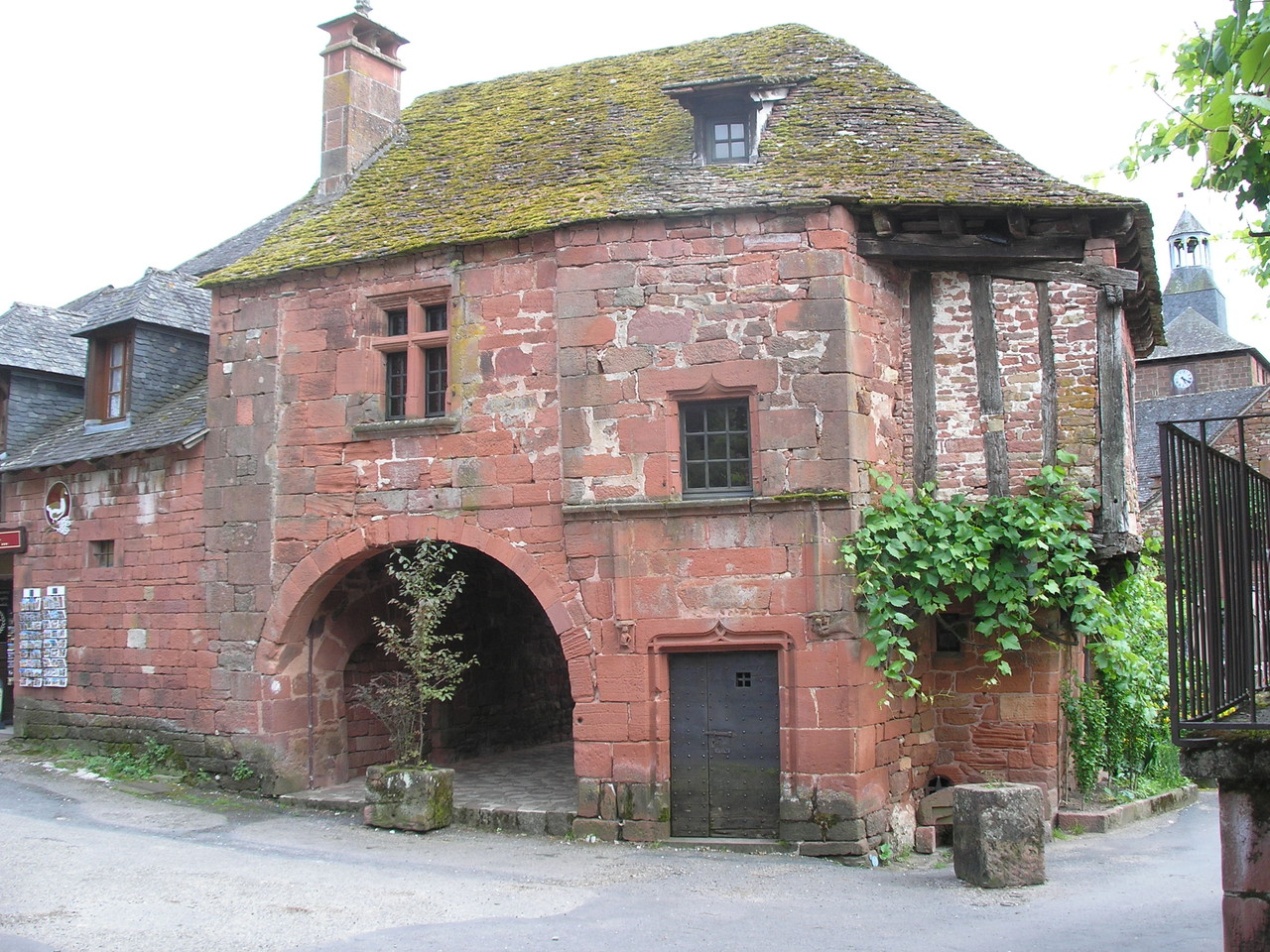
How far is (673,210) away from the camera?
10.5 meters

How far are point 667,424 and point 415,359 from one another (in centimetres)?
301

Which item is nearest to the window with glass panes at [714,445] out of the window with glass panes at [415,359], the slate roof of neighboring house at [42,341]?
the window with glass panes at [415,359]

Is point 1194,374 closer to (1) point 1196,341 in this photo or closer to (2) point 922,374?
(1) point 1196,341

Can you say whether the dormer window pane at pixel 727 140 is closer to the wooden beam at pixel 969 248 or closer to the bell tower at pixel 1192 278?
the wooden beam at pixel 969 248

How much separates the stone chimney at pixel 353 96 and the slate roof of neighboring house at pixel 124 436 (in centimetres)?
307

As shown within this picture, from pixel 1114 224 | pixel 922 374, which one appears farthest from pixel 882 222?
pixel 1114 224

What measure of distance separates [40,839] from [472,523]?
4637mm

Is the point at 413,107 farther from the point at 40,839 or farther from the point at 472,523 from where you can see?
the point at 40,839

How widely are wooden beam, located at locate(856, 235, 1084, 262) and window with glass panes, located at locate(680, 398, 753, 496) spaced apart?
193 centimetres

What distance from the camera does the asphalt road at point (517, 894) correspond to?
7.32 m

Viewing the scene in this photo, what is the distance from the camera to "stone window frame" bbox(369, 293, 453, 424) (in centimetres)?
1181

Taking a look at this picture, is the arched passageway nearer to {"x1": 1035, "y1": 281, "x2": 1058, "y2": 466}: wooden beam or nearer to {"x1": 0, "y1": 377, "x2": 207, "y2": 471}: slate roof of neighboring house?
{"x1": 0, "y1": 377, "x2": 207, "y2": 471}: slate roof of neighboring house

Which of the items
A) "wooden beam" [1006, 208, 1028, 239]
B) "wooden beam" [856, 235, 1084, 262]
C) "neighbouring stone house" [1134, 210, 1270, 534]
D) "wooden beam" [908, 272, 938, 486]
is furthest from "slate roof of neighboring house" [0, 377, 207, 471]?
"neighbouring stone house" [1134, 210, 1270, 534]

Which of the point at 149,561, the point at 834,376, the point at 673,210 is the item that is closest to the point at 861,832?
the point at 834,376
